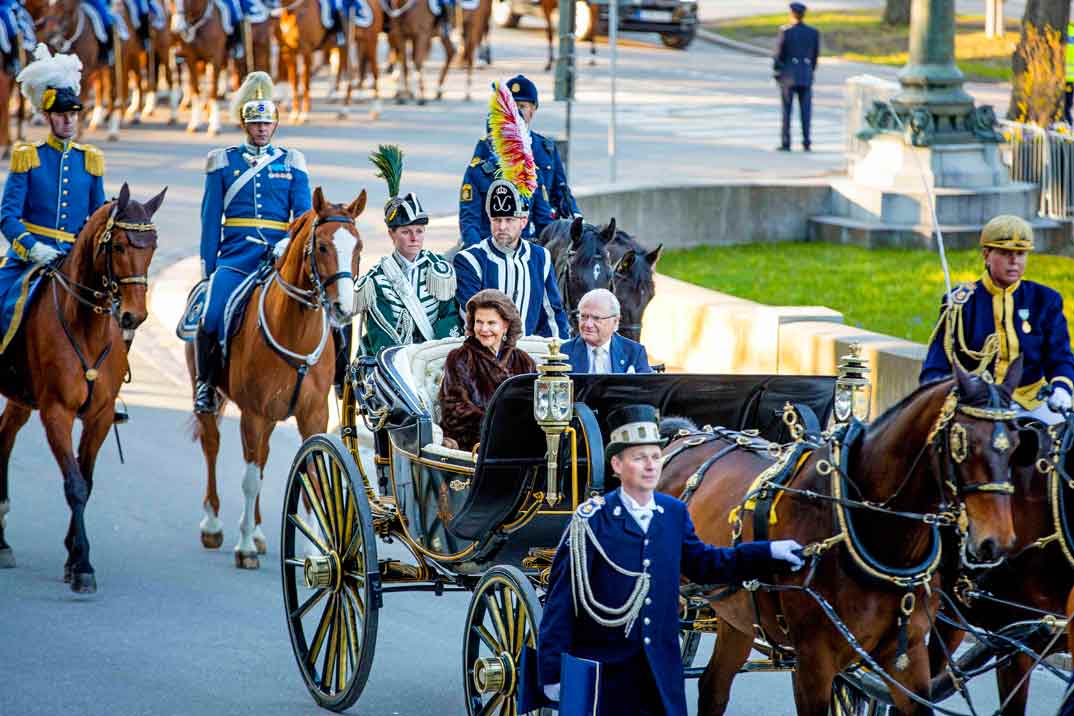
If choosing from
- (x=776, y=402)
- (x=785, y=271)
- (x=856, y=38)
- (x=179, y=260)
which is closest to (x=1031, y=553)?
(x=776, y=402)

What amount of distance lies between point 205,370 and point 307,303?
1.06 m

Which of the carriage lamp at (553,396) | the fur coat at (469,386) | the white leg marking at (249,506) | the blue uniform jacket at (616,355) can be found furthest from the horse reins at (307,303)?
the carriage lamp at (553,396)

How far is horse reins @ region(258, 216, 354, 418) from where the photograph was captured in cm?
1032

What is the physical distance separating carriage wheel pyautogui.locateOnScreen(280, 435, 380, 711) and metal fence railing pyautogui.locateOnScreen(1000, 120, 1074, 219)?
13661 millimetres

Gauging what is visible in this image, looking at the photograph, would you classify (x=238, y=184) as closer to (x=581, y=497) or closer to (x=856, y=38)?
(x=581, y=497)

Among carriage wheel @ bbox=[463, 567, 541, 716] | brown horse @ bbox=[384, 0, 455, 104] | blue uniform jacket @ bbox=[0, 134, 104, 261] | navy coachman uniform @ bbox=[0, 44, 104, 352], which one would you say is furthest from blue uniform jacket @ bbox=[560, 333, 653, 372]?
brown horse @ bbox=[384, 0, 455, 104]

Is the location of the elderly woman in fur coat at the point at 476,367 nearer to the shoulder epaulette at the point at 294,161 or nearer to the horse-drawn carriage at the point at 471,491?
the horse-drawn carriage at the point at 471,491

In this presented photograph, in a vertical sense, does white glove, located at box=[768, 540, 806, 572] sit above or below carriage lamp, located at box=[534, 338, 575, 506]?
below

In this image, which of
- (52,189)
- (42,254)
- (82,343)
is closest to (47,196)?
(52,189)

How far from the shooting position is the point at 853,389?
22.6 feet

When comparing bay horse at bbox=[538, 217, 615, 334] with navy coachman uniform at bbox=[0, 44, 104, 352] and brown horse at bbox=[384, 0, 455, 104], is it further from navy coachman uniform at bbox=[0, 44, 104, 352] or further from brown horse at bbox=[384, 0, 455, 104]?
brown horse at bbox=[384, 0, 455, 104]

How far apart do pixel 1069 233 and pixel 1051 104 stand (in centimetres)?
203

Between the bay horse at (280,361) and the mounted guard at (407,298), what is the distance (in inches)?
23.0

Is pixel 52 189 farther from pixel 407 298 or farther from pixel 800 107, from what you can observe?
pixel 800 107
